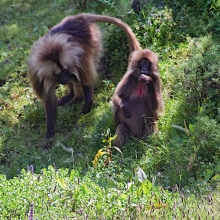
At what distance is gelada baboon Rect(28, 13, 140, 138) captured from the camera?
6.30m

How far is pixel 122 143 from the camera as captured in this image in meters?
5.96

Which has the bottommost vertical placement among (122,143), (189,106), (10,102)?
(10,102)

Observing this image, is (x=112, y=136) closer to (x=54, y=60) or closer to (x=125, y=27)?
(x=54, y=60)

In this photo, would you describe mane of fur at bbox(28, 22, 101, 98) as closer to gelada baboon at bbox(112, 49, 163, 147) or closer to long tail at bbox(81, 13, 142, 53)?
long tail at bbox(81, 13, 142, 53)

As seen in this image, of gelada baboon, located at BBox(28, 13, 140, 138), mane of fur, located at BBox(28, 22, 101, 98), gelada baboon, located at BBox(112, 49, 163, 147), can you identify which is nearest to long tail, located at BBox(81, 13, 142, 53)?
gelada baboon, located at BBox(28, 13, 140, 138)

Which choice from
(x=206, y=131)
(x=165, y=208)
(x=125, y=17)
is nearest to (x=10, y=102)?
(x=125, y=17)

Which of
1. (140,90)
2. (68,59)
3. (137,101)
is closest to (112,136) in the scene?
(137,101)

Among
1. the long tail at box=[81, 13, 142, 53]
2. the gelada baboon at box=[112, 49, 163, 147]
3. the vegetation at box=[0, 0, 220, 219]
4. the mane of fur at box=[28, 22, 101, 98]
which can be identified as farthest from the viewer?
the long tail at box=[81, 13, 142, 53]

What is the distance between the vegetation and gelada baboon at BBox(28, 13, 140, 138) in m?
0.34

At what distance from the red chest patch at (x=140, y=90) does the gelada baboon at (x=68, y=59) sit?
982mm

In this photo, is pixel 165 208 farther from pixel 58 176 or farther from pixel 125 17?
pixel 125 17

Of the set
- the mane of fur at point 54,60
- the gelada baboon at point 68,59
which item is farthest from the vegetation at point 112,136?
the mane of fur at point 54,60

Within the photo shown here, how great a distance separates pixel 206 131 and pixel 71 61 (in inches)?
83.8

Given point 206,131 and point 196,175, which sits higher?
point 206,131
